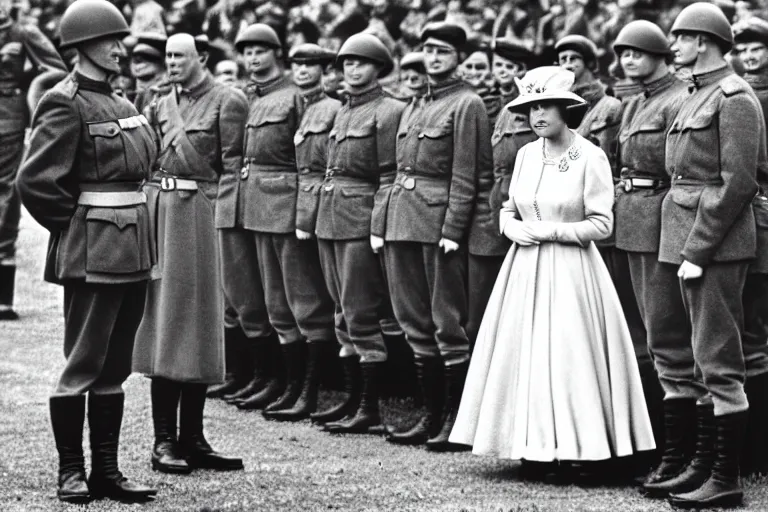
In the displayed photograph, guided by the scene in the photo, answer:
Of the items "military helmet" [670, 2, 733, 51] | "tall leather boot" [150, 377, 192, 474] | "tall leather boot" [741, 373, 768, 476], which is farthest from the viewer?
"tall leather boot" [150, 377, 192, 474]

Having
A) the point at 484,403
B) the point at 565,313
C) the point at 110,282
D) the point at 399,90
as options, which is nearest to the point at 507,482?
the point at 484,403

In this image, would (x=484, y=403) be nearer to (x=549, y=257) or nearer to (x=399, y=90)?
(x=549, y=257)

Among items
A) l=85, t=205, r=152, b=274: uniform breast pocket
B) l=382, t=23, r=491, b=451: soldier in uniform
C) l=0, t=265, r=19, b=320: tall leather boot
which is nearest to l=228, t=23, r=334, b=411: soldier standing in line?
l=382, t=23, r=491, b=451: soldier in uniform

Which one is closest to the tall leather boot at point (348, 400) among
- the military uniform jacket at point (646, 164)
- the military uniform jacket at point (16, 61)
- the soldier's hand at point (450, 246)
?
the soldier's hand at point (450, 246)

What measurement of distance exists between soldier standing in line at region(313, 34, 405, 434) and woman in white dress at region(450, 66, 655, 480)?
1.56 m

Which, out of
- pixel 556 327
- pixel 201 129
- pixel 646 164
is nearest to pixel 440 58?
pixel 201 129

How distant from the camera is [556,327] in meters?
7.27

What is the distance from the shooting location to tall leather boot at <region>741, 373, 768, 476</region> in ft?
23.7

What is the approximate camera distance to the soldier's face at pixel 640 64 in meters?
7.75

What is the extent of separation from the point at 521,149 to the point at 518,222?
0.41 metres

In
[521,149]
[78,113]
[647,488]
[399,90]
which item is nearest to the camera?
[78,113]

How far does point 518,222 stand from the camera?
24.5 feet

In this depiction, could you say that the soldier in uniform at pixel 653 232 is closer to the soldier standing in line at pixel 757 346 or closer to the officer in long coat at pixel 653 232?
the officer in long coat at pixel 653 232

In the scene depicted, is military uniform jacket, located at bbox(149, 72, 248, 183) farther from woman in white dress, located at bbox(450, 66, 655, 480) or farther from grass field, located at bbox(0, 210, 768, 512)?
woman in white dress, located at bbox(450, 66, 655, 480)
